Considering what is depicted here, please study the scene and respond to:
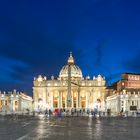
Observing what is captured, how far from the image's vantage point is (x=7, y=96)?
6053 inches

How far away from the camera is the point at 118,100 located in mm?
133500

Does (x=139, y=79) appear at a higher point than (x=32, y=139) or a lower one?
higher

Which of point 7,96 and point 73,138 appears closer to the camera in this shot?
point 73,138

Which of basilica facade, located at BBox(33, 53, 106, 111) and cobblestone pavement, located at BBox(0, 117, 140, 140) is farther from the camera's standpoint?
basilica facade, located at BBox(33, 53, 106, 111)

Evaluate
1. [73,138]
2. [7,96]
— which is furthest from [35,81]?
[73,138]

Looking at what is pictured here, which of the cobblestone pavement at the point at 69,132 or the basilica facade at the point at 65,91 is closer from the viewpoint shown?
the cobblestone pavement at the point at 69,132

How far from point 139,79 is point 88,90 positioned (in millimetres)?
29657

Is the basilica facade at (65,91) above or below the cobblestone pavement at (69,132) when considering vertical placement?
above

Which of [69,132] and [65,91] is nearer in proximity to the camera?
[69,132]

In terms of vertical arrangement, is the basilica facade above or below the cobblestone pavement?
above

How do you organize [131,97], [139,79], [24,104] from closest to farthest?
[131,97] < [24,104] < [139,79]

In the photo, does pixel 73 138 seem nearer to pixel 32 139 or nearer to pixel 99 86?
pixel 32 139

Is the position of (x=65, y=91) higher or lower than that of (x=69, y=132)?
higher

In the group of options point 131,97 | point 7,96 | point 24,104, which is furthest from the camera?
point 24,104
